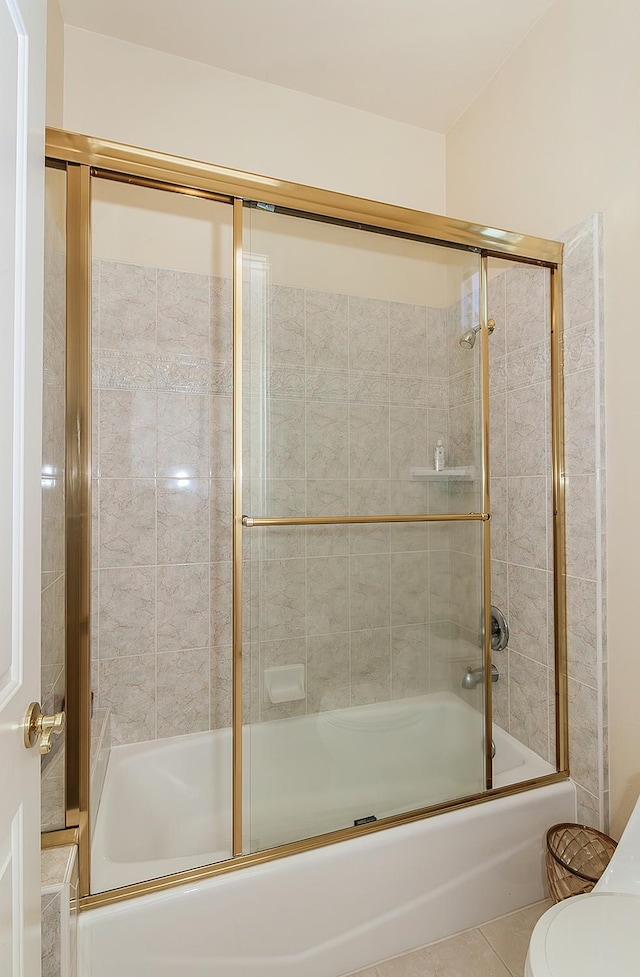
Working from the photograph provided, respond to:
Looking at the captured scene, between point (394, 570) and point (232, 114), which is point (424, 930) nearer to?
point (394, 570)

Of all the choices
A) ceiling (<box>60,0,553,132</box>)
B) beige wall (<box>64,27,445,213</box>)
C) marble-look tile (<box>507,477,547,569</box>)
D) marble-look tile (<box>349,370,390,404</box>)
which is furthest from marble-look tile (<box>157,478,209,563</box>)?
ceiling (<box>60,0,553,132</box>)

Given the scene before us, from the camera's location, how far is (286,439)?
1310 millimetres

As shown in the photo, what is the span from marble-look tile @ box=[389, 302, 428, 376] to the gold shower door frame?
0.70 ft

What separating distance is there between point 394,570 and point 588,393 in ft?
2.53

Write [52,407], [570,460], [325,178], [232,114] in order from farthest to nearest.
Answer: [325,178], [232,114], [570,460], [52,407]

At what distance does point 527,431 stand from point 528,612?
0.60 metres

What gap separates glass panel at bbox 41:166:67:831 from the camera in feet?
3.32

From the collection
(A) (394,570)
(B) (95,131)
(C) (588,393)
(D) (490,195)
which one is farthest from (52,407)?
(D) (490,195)

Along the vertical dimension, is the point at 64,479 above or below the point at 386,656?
above

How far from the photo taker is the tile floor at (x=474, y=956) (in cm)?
127

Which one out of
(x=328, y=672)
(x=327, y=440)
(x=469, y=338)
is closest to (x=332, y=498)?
(x=327, y=440)

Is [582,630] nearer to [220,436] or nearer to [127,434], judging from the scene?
[220,436]

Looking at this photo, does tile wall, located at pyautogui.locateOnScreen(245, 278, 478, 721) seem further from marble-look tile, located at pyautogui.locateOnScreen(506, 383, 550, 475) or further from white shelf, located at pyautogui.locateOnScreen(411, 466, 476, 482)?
marble-look tile, located at pyautogui.locateOnScreen(506, 383, 550, 475)

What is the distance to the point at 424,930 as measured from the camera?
1339 millimetres
